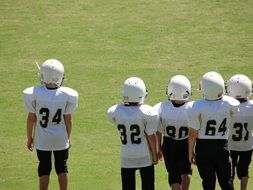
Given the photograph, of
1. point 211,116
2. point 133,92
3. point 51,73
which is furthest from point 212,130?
point 51,73

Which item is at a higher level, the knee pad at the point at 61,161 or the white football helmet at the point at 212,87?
the white football helmet at the point at 212,87

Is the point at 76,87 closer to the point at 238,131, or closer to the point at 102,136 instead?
the point at 102,136

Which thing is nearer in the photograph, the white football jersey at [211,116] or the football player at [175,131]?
the white football jersey at [211,116]

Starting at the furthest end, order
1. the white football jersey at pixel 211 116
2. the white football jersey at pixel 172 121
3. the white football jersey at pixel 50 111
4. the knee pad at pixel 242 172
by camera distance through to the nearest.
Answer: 1. the knee pad at pixel 242 172
2. the white football jersey at pixel 50 111
3. the white football jersey at pixel 172 121
4. the white football jersey at pixel 211 116

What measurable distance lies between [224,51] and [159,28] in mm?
1992

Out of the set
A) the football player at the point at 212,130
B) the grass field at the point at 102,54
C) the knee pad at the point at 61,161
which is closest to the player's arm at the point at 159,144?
the football player at the point at 212,130

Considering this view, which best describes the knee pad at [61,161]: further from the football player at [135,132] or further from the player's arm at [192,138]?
the player's arm at [192,138]

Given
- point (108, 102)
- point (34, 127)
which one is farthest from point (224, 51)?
point (34, 127)

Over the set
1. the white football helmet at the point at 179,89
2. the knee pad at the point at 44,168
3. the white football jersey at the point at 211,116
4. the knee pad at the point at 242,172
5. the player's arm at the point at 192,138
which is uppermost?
the white football helmet at the point at 179,89

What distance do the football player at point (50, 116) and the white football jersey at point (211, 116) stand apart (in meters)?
1.54

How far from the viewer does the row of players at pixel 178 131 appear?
8039 mm

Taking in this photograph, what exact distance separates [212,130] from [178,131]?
1.66ft

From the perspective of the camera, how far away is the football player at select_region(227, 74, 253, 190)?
28.4ft

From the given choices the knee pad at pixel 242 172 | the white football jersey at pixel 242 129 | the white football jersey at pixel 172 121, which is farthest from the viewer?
the knee pad at pixel 242 172
